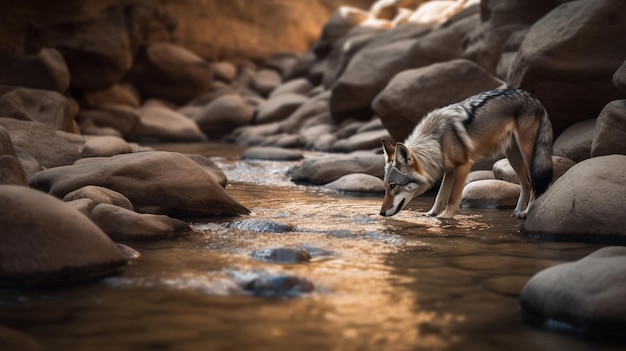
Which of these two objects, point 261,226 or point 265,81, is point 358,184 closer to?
point 261,226

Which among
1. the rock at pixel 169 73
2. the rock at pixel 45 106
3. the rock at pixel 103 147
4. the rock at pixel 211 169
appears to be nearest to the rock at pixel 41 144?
the rock at pixel 103 147

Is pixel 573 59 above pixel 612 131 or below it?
above

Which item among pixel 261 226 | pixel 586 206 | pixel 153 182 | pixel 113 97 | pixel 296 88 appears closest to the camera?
pixel 586 206

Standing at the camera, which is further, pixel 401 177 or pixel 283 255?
pixel 401 177

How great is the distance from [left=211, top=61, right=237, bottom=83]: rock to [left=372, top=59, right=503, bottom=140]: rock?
15.0m

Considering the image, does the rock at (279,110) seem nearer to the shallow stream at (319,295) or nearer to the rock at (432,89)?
the rock at (432,89)

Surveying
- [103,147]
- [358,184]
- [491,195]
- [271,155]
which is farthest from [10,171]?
[271,155]

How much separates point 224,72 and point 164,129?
7367 mm

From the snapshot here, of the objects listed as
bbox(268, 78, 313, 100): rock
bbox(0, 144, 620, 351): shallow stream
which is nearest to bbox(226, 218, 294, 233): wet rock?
bbox(0, 144, 620, 351): shallow stream

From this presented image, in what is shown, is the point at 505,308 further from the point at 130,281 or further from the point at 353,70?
the point at 353,70

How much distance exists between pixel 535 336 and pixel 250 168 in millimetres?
9617

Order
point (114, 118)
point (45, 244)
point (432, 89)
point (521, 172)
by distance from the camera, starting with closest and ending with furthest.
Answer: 1. point (45, 244)
2. point (521, 172)
3. point (432, 89)
4. point (114, 118)

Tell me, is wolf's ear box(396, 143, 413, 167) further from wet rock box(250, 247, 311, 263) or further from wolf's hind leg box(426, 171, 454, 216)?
wet rock box(250, 247, 311, 263)

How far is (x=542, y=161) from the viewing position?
8.06 metres
